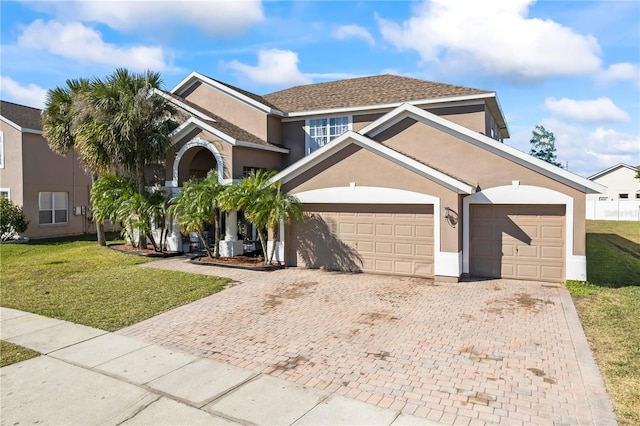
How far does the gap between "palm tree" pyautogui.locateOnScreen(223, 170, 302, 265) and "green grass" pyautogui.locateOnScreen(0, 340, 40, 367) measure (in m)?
7.80

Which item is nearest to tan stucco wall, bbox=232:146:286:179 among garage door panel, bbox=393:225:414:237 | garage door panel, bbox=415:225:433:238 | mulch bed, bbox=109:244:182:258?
mulch bed, bbox=109:244:182:258

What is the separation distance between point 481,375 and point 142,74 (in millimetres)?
17035

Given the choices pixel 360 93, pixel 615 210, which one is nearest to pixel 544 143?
pixel 615 210

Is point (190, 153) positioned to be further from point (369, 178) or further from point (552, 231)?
point (552, 231)

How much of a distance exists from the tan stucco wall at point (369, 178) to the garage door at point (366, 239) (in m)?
0.62

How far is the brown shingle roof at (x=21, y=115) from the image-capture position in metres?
22.5

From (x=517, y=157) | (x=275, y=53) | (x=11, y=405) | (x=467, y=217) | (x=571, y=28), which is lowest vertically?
(x=11, y=405)

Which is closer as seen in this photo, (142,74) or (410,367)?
(410,367)

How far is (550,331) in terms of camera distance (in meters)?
8.39

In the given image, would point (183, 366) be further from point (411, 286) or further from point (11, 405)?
point (411, 286)

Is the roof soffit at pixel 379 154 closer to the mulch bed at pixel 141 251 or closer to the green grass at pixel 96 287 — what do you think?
the green grass at pixel 96 287

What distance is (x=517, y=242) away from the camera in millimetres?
13188

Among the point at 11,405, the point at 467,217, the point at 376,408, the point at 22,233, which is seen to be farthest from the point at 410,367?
the point at 22,233

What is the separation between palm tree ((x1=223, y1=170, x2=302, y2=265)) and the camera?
14.4 meters
